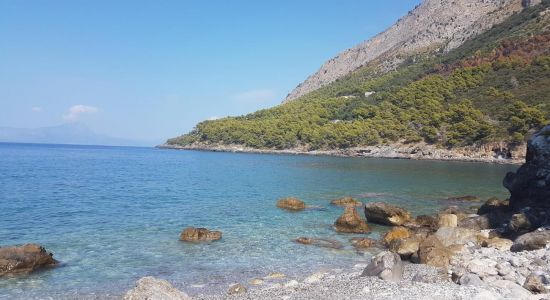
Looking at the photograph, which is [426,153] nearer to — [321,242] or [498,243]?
[498,243]

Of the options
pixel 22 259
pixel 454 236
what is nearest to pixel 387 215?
pixel 454 236

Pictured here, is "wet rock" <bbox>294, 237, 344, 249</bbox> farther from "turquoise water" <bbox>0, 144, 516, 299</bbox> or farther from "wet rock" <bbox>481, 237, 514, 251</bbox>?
"wet rock" <bbox>481, 237, 514, 251</bbox>

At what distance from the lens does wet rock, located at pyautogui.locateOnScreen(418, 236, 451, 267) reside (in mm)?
17766

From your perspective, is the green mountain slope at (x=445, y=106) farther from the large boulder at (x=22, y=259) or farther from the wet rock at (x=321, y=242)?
the large boulder at (x=22, y=259)

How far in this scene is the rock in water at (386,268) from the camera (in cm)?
1480

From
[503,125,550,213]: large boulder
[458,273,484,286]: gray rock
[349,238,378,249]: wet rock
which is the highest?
[503,125,550,213]: large boulder

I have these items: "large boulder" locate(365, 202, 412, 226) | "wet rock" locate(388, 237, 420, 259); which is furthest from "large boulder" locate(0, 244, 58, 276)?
"large boulder" locate(365, 202, 412, 226)

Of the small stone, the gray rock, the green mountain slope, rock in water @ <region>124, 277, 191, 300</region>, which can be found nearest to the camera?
rock in water @ <region>124, 277, 191, 300</region>

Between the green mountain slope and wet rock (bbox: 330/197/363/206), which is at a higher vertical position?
the green mountain slope

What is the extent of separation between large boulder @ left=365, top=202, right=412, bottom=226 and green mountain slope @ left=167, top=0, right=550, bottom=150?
251 feet

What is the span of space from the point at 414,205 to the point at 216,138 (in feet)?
487

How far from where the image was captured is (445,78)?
478 ft

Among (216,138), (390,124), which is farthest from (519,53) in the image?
(216,138)

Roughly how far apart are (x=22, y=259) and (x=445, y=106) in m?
127
